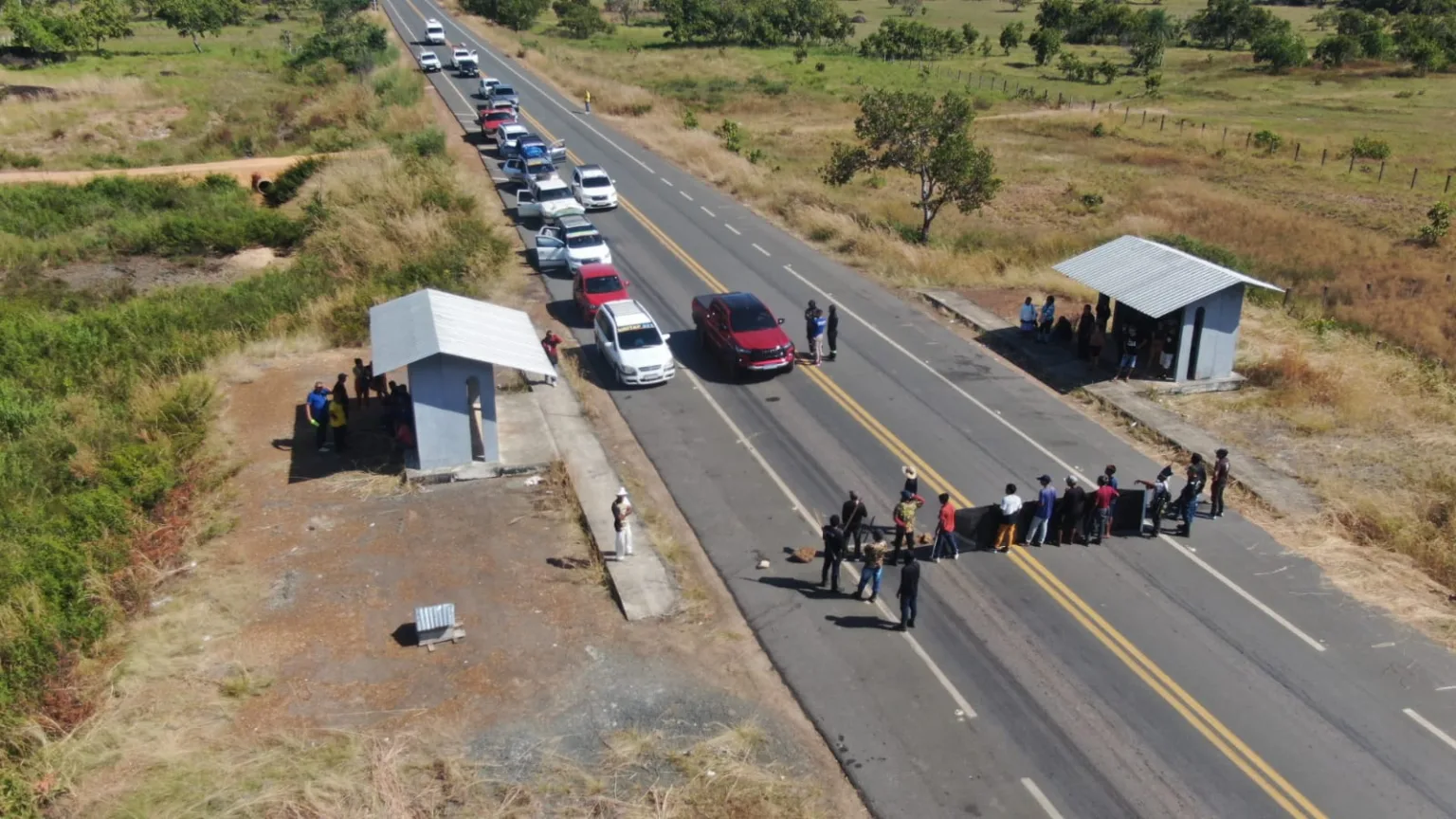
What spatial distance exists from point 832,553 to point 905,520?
1419 millimetres

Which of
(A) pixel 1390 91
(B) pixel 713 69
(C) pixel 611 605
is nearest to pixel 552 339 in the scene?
(C) pixel 611 605

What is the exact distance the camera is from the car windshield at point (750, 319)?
973 inches

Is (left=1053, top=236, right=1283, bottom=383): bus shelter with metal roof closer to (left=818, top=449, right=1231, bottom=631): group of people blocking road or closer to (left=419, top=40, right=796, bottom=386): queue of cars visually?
(left=818, top=449, right=1231, bottom=631): group of people blocking road

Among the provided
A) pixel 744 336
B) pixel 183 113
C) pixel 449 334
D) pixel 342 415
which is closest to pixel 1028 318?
pixel 744 336

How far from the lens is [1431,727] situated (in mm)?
13172

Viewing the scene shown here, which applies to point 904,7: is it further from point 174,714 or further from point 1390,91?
point 174,714

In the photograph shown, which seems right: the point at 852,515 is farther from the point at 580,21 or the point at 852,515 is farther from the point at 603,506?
the point at 580,21

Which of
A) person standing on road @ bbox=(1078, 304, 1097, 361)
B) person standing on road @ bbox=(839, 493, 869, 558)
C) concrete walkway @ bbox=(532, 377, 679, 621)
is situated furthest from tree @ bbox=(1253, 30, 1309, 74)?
person standing on road @ bbox=(839, 493, 869, 558)

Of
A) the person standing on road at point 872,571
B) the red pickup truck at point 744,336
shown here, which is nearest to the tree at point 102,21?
the red pickup truck at point 744,336

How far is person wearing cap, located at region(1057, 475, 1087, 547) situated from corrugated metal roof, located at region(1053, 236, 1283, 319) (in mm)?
7291

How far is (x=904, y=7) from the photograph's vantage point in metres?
134

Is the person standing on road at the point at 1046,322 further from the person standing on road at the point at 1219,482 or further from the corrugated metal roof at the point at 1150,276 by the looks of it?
the person standing on road at the point at 1219,482

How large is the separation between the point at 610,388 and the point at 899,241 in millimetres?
15505

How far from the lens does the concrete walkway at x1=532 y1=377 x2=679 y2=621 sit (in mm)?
15836
